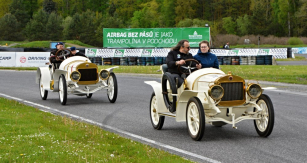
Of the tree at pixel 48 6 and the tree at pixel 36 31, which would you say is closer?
the tree at pixel 36 31

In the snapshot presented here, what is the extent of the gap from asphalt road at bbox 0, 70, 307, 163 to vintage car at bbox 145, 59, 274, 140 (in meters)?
0.30

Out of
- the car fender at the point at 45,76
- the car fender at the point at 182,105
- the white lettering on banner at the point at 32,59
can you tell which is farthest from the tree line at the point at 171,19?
the car fender at the point at 182,105

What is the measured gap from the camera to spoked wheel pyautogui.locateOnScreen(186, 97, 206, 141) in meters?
8.22

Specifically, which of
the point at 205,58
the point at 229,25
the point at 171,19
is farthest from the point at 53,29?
the point at 205,58

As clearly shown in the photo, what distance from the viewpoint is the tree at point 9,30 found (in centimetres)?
12494

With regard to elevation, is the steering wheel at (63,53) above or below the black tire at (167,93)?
above

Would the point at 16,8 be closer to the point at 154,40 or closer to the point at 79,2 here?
the point at 79,2

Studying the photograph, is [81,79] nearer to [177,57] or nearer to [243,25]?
[177,57]

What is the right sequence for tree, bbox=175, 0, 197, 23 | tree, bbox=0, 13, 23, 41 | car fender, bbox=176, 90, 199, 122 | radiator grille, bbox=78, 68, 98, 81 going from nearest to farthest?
car fender, bbox=176, 90, 199, 122
radiator grille, bbox=78, 68, 98, 81
tree, bbox=0, 13, 23, 41
tree, bbox=175, 0, 197, 23

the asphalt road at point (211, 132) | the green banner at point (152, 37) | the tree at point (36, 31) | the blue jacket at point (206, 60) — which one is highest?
the tree at point (36, 31)

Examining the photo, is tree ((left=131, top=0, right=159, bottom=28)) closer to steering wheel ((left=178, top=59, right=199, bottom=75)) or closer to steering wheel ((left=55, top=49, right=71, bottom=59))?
steering wheel ((left=55, top=49, right=71, bottom=59))

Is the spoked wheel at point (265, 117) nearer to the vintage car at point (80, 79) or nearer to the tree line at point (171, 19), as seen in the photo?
the vintage car at point (80, 79)

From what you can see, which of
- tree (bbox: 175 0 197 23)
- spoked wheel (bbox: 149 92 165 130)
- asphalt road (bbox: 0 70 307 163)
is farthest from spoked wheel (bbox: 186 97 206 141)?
tree (bbox: 175 0 197 23)

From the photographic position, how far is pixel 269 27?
422ft
